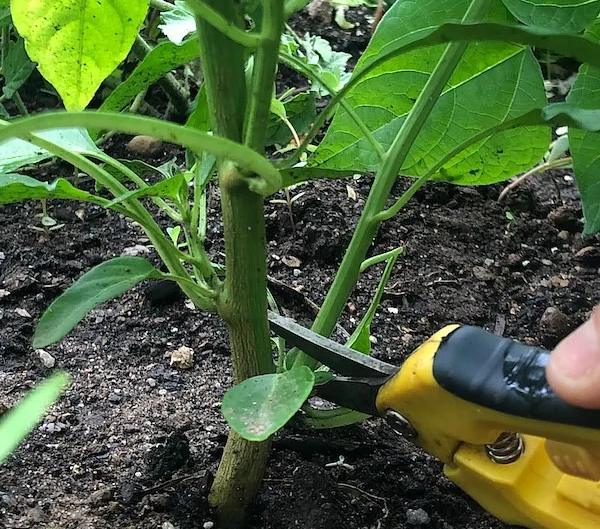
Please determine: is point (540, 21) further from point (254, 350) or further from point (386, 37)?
point (254, 350)

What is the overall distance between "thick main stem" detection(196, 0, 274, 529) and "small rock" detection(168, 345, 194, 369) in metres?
0.20

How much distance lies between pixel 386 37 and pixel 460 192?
1.70 ft

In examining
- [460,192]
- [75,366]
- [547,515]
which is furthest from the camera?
[460,192]

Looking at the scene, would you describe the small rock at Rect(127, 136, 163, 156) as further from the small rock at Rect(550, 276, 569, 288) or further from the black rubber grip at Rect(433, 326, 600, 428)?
the black rubber grip at Rect(433, 326, 600, 428)

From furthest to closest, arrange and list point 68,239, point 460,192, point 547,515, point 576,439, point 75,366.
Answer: point 460,192 < point 68,239 < point 75,366 < point 547,515 < point 576,439

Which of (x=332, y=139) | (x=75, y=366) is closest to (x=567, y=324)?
(x=332, y=139)

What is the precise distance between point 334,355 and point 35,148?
0.95 ft

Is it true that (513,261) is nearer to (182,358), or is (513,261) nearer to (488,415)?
(182,358)

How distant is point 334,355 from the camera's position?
0.64m

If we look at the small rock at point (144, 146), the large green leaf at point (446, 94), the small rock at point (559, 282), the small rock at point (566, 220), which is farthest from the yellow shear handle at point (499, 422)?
the small rock at point (144, 146)

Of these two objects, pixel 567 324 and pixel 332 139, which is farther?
pixel 567 324

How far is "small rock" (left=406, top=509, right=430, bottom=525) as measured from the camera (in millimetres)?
719

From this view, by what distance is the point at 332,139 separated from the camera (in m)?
0.68

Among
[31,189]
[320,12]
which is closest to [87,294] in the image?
[31,189]
